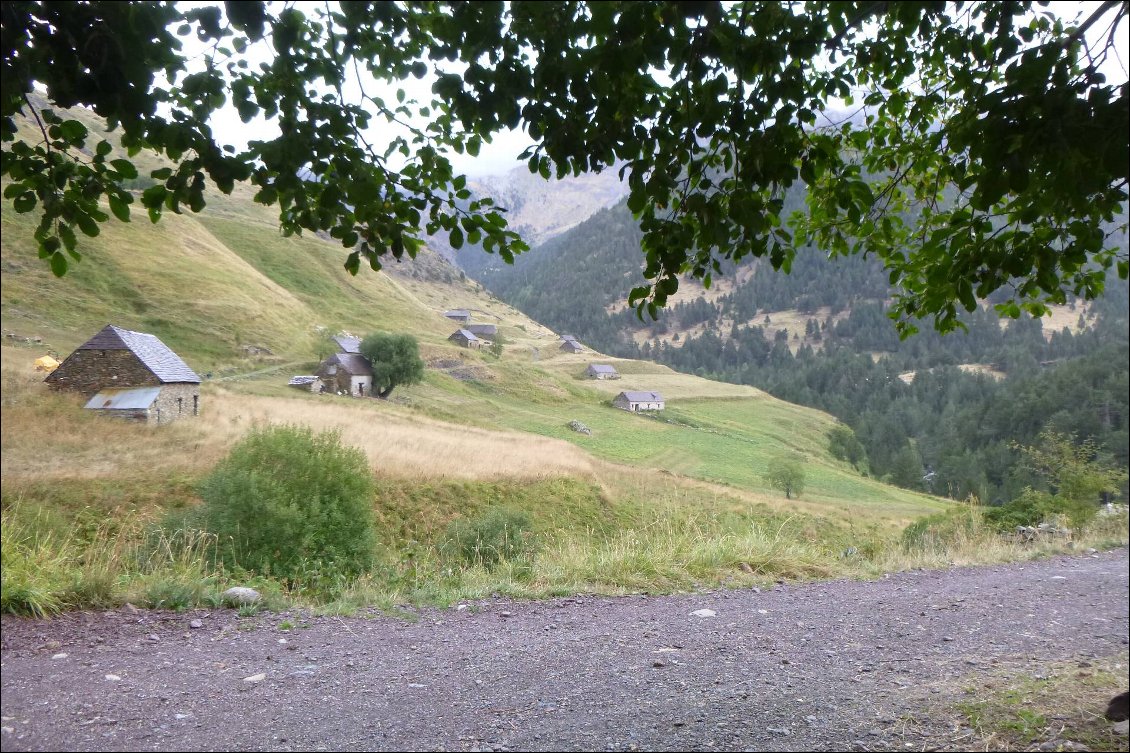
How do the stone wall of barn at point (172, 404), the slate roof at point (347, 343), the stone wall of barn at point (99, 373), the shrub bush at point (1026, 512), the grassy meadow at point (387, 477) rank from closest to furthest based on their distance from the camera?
1. the grassy meadow at point (387, 477)
2. the stone wall of barn at point (99, 373)
3. the shrub bush at point (1026, 512)
4. the stone wall of barn at point (172, 404)
5. the slate roof at point (347, 343)

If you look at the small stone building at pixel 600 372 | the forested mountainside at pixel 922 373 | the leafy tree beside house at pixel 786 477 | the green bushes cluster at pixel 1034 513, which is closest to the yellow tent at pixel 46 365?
the forested mountainside at pixel 922 373

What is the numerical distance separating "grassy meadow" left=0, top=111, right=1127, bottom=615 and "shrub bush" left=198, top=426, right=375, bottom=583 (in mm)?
544

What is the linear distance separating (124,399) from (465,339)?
3303cm

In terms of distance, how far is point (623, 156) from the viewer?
10.5 ft

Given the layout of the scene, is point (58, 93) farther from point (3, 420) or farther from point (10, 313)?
point (10, 313)

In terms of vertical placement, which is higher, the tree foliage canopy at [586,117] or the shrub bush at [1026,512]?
the tree foliage canopy at [586,117]

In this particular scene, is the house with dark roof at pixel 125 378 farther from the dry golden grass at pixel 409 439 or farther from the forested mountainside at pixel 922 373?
the forested mountainside at pixel 922 373

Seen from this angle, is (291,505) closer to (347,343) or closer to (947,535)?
(947,535)

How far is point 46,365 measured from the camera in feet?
44.9

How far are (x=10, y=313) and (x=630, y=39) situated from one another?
729 inches

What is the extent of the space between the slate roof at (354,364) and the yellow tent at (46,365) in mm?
11474

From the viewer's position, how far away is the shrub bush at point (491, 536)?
447 inches

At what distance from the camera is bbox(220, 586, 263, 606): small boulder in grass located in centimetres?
573

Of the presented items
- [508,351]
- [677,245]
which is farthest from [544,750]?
[508,351]
